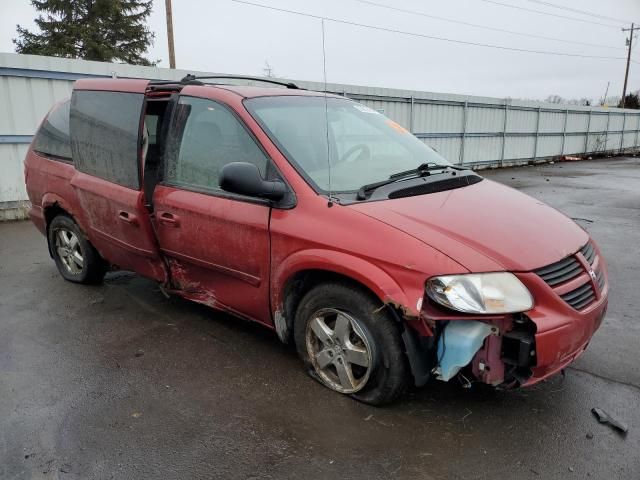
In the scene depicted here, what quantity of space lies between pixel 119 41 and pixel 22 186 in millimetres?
22996

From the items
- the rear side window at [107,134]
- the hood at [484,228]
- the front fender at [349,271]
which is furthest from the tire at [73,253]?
the hood at [484,228]

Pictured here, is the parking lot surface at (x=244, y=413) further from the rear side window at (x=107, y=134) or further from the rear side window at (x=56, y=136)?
the rear side window at (x=56, y=136)

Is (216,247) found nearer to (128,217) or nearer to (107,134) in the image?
(128,217)

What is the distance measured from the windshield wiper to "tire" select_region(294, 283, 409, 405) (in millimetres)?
578

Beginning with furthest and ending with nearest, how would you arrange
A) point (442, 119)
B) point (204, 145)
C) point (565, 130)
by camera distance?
point (565, 130) → point (442, 119) → point (204, 145)

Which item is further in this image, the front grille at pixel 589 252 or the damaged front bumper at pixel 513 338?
the front grille at pixel 589 252

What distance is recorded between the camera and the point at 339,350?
2746mm

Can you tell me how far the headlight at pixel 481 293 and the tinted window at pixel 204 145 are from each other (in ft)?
4.44

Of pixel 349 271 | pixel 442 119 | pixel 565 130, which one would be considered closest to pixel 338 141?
pixel 349 271

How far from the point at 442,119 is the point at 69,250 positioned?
13008mm

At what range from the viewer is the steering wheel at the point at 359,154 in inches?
128

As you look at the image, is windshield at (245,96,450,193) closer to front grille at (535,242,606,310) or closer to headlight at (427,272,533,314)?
headlight at (427,272,533,314)

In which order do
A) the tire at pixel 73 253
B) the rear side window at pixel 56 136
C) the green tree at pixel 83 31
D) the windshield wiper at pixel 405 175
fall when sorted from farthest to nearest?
the green tree at pixel 83 31
the tire at pixel 73 253
the rear side window at pixel 56 136
the windshield wiper at pixel 405 175

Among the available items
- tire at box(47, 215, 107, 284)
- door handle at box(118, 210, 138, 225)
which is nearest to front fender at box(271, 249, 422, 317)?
door handle at box(118, 210, 138, 225)
